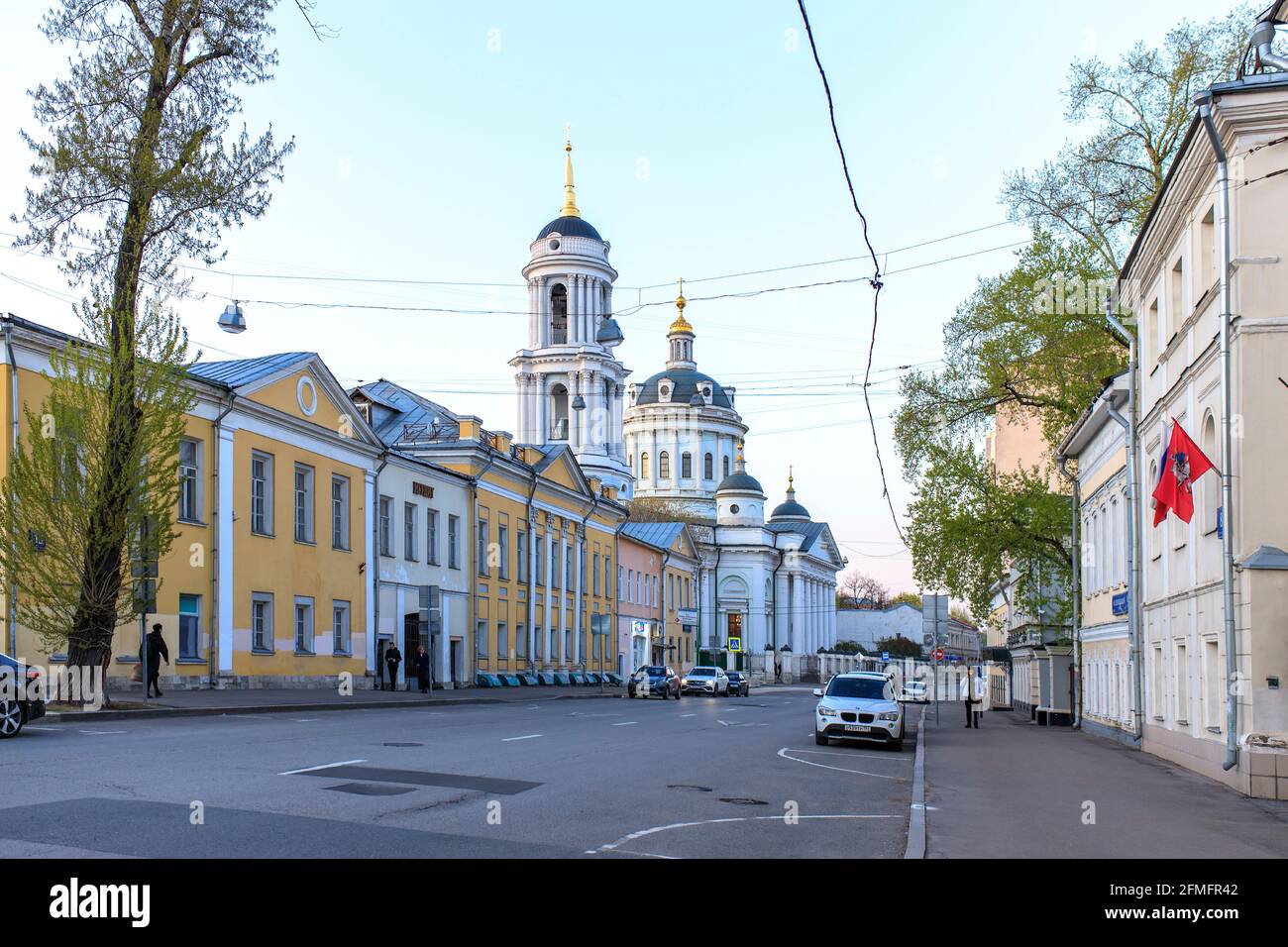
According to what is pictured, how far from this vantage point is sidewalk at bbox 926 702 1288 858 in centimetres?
1128

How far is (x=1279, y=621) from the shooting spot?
16.0 meters

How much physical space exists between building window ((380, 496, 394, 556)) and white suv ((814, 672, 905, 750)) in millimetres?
22101

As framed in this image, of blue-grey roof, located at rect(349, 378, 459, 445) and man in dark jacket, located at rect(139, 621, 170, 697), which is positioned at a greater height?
blue-grey roof, located at rect(349, 378, 459, 445)

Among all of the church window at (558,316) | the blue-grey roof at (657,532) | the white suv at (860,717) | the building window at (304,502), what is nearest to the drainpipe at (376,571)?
the building window at (304,502)

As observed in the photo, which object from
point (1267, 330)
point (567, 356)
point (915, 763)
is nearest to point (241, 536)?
point (915, 763)

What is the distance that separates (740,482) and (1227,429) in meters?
103

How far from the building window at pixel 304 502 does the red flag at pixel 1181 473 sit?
83.9ft

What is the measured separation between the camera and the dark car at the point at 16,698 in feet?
57.9

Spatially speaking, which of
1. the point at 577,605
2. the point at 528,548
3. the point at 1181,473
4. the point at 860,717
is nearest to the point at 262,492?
the point at 860,717

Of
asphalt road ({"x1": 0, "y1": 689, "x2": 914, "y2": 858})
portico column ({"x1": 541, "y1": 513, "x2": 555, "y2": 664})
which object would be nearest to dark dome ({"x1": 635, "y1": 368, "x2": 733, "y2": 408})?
portico column ({"x1": 541, "y1": 513, "x2": 555, "y2": 664})

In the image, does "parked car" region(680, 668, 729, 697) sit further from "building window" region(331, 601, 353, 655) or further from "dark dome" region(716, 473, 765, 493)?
"dark dome" region(716, 473, 765, 493)

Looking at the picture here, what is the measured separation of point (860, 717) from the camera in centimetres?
2389
